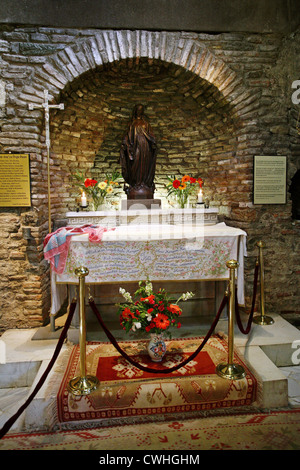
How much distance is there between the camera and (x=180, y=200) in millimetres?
5516

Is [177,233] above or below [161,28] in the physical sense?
below

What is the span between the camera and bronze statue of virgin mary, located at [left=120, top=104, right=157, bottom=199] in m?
4.99

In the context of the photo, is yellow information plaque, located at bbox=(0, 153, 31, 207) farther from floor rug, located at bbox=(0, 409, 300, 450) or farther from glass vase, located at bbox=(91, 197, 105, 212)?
floor rug, located at bbox=(0, 409, 300, 450)

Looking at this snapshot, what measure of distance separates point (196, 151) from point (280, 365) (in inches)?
146

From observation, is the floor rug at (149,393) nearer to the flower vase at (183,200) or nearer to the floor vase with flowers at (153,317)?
the floor vase with flowers at (153,317)

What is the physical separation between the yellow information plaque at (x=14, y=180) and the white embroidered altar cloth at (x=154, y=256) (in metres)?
1.09

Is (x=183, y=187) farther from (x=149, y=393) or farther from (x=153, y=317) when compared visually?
(x=149, y=393)

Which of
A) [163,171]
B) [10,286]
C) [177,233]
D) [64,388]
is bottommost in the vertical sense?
[64,388]

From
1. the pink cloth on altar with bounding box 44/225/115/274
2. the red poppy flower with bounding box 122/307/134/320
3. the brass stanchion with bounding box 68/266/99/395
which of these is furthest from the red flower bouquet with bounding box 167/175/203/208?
the brass stanchion with bounding box 68/266/99/395

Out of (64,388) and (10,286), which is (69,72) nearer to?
(10,286)

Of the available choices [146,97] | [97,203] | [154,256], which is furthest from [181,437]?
[146,97]

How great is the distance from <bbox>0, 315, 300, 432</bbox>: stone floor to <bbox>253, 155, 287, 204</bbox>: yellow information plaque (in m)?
1.79

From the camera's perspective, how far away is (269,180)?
4.77 m

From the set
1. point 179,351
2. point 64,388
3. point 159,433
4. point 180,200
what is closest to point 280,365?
point 179,351
